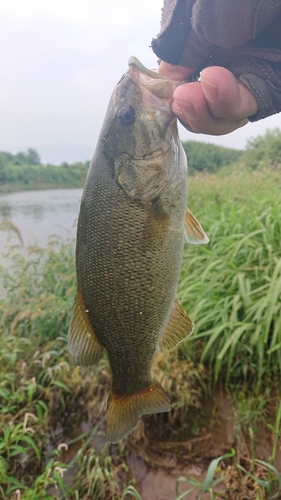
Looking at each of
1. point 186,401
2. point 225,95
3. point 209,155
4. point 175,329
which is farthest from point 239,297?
point 209,155

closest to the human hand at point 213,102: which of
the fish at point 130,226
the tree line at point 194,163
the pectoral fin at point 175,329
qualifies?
the fish at point 130,226

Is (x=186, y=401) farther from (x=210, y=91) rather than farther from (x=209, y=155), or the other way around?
(x=209, y=155)

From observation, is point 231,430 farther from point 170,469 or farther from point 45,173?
point 45,173

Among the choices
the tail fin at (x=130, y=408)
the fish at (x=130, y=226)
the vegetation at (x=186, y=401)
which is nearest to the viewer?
the fish at (x=130, y=226)

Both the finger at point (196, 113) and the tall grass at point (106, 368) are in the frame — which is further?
the tall grass at point (106, 368)

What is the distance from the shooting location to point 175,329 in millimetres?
1610

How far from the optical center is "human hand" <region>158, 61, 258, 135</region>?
1146 mm

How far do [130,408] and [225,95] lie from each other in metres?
1.29

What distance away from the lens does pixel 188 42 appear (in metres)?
1.26

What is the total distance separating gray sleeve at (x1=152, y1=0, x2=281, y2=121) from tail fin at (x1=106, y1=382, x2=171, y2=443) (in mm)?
1209

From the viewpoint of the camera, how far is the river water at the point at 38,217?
19.2 ft

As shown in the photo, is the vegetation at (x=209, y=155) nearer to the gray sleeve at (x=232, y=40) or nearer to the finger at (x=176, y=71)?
the finger at (x=176, y=71)

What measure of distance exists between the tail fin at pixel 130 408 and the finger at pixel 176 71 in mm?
1317

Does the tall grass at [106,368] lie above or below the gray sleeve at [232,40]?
below
